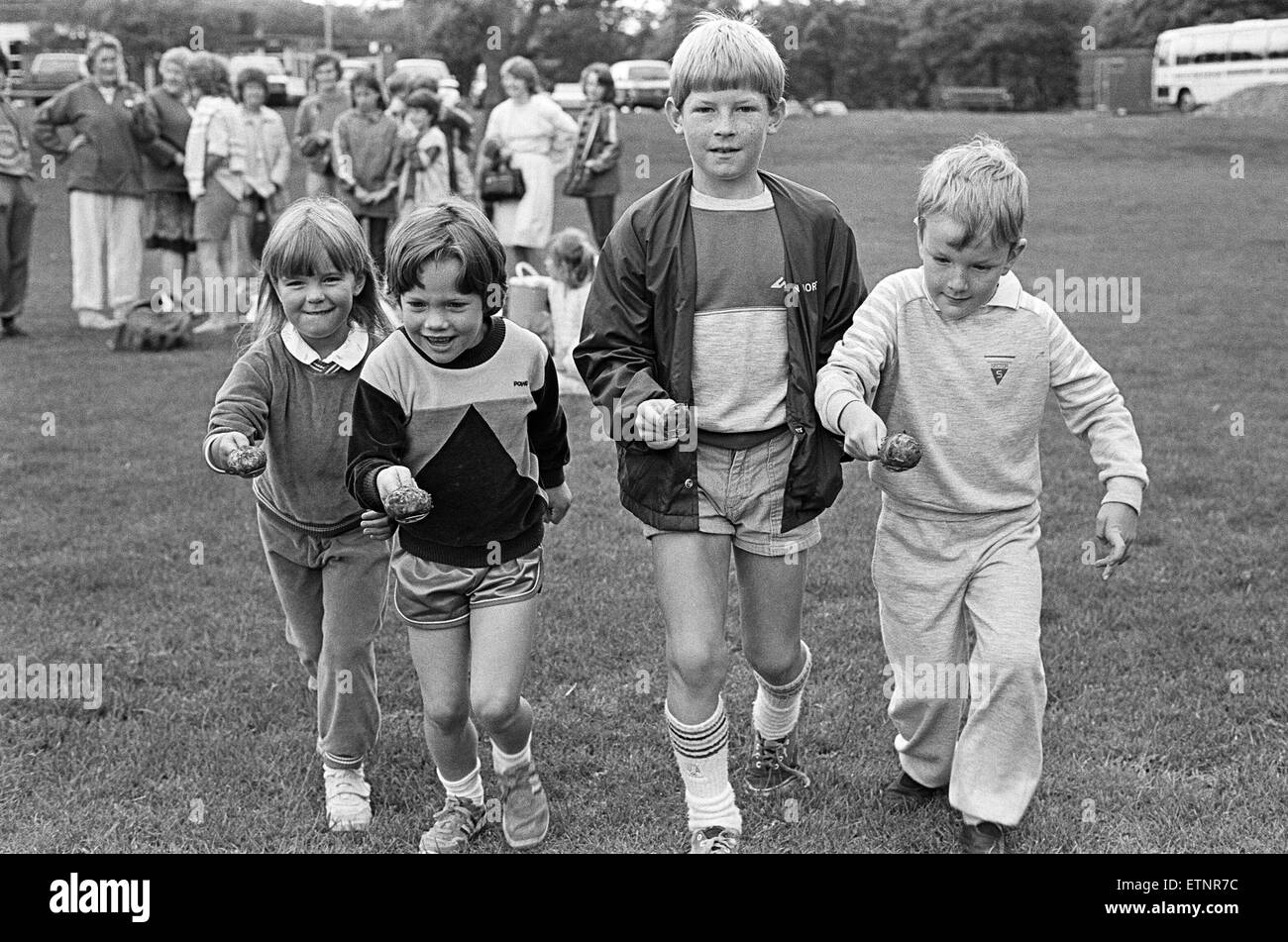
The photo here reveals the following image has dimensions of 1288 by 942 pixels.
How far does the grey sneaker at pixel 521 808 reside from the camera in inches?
142

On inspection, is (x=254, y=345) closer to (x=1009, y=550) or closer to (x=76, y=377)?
(x=1009, y=550)

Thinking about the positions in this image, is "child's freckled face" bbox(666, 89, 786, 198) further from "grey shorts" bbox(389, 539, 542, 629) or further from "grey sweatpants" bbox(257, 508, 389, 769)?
"grey sweatpants" bbox(257, 508, 389, 769)

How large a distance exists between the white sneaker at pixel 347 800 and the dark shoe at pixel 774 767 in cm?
106

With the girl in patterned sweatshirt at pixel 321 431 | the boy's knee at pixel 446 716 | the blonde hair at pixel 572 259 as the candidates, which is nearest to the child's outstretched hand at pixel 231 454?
Answer: the girl in patterned sweatshirt at pixel 321 431

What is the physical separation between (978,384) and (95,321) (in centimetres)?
1035

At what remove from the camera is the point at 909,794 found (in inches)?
152

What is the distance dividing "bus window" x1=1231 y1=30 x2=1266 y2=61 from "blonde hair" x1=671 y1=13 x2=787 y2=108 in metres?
55.0

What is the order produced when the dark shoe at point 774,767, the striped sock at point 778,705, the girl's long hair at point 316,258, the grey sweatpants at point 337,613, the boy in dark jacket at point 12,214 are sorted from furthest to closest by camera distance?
the boy in dark jacket at point 12,214
the dark shoe at point 774,767
the striped sock at point 778,705
the grey sweatpants at point 337,613
the girl's long hair at point 316,258

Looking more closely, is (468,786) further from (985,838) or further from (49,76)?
(49,76)

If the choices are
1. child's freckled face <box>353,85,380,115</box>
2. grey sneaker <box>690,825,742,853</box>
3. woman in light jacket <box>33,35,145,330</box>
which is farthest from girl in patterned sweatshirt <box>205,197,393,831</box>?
woman in light jacket <box>33,35,145,330</box>

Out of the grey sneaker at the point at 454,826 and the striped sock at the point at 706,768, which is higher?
the striped sock at the point at 706,768

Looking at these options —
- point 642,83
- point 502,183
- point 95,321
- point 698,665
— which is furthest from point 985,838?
point 642,83

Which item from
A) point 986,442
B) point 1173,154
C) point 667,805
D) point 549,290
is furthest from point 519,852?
point 1173,154

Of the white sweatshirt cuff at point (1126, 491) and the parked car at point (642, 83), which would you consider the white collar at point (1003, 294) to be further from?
the parked car at point (642, 83)
